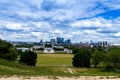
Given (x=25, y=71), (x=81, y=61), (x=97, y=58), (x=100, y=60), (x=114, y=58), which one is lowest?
(x=81, y=61)

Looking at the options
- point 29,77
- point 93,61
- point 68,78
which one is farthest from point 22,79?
point 93,61

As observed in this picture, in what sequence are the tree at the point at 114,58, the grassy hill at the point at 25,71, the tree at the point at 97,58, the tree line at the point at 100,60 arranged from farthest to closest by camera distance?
the tree at the point at 97,58
the tree line at the point at 100,60
the tree at the point at 114,58
the grassy hill at the point at 25,71

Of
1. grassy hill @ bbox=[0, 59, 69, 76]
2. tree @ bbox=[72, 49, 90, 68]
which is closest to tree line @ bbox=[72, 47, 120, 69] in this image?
tree @ bbox=[72, 49, 90, 68]

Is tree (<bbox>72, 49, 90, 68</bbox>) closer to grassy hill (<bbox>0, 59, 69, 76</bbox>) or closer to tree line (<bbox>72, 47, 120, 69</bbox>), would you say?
tree line (<bbox>72, 47, 120, 69</bbox>)

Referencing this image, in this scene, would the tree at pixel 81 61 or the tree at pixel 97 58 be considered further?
the tree at pixel 97 58

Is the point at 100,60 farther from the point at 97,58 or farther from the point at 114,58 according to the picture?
the point at 114,58

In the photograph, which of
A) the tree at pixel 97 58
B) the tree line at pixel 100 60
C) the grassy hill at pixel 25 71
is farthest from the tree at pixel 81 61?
the grassy hill at pixel 25 71

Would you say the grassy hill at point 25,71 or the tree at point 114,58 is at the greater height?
the grassy hill at point 25,71

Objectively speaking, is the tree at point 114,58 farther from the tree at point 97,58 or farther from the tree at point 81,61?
the tree at point 81,61

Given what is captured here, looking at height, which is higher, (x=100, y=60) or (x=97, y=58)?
(x=97, y=58)

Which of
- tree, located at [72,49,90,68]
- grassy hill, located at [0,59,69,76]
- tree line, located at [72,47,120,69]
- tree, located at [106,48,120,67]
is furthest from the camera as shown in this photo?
tree, located at [72,49,90,68]

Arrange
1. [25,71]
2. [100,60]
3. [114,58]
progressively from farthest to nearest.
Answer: [100,60], [114,58], [25,71]

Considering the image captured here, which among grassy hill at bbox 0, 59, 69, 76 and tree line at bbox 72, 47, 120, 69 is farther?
tree line at bbox 72, 47, 120, 69

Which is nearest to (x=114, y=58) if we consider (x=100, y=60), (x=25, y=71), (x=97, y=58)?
(x=100, y=60)
